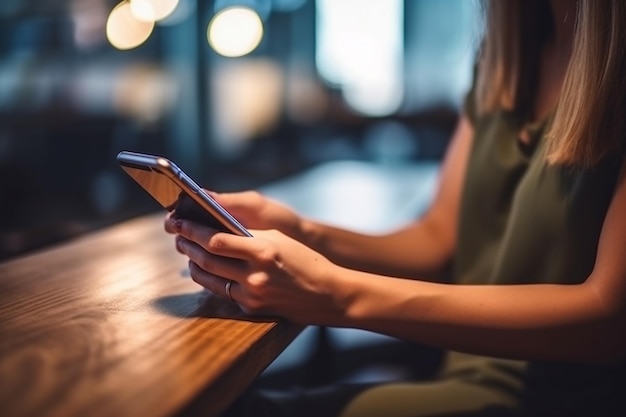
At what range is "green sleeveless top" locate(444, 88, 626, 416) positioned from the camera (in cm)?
103

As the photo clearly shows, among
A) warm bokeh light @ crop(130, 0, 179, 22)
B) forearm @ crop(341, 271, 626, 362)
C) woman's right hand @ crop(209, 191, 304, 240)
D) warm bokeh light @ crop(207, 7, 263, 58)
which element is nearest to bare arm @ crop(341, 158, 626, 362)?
forearm @ crop(341, 271, 626, 362)

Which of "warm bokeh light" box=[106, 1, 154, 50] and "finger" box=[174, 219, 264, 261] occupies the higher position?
"warm bokeh light" box=[106, 1, 154, 50]

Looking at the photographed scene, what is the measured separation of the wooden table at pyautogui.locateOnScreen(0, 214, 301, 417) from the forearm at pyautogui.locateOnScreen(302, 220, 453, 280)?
208 millimetres

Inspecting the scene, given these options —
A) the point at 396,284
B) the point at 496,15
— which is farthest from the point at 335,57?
the point at 396,284

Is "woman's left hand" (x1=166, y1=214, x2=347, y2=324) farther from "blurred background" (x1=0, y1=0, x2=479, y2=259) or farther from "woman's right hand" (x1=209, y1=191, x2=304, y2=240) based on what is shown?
"blurred background" (x1=0, y1=0, x2=479, y2=259)

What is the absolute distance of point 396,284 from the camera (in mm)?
926

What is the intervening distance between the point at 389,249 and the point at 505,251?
209mm

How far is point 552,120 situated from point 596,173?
17 cm

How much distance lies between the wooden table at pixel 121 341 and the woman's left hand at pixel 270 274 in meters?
0.02

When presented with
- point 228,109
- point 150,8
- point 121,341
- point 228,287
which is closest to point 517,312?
point 228,287

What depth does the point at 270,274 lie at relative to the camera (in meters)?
0.85

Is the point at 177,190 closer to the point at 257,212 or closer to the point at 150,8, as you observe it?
the point at 257,212

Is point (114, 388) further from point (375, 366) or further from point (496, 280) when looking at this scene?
point (375, 366)

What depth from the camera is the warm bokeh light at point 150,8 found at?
8.23ft
